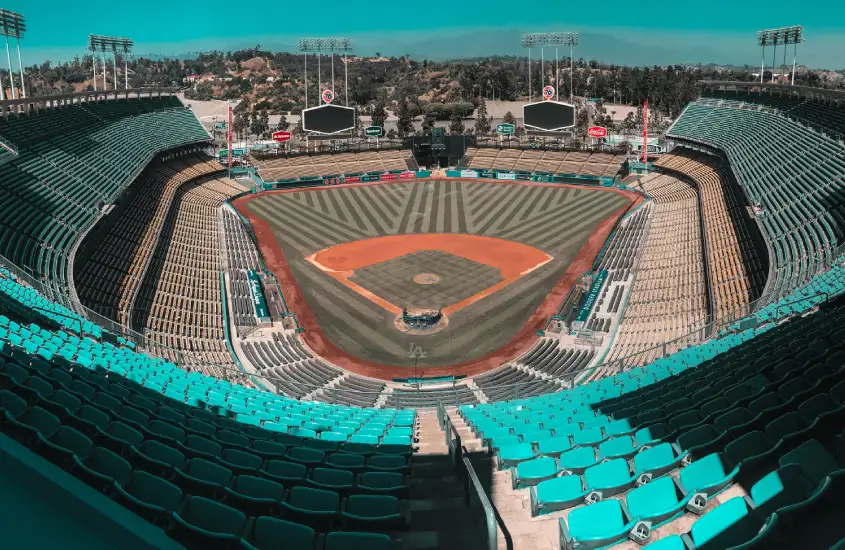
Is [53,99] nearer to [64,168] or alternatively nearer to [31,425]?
[64,168]

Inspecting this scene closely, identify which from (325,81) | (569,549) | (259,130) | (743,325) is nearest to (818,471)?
(569,549)

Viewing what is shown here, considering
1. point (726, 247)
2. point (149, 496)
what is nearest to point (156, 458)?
point (149, 496)

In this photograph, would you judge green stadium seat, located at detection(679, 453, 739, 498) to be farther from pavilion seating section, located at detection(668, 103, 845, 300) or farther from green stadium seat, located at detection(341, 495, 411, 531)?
pavilion seating section, located at detection(668, 103, 845, 300)

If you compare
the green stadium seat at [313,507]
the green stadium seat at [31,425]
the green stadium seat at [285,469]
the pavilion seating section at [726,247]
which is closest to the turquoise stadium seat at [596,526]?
the green stadium seat at [313,507]

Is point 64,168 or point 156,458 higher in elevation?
point 64,168

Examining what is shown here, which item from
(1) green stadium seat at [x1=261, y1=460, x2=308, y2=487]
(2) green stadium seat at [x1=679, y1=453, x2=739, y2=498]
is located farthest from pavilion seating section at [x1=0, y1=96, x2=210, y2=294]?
(2) green stadium seat at [x1=679, y1=453, x2=739, y2=498]

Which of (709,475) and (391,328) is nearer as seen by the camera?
(709,475)

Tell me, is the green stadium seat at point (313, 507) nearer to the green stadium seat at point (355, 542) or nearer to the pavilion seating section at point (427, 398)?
the green stadium seat at point (355, 542)
